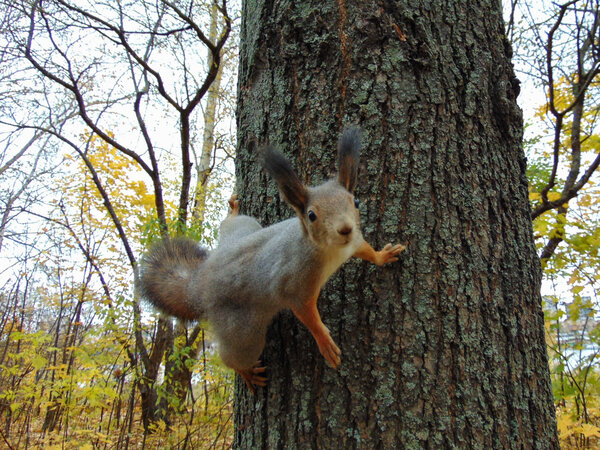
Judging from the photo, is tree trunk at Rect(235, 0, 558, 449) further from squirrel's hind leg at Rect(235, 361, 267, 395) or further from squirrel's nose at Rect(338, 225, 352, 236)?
squirrel's nose at Rect(338, 225, 352, 236)

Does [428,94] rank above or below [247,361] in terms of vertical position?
above

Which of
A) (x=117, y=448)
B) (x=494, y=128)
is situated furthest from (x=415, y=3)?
(x=117, y=448)

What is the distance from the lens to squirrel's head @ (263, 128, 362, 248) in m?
1.42

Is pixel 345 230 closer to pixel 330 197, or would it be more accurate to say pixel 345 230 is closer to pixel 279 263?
pixel 330 197

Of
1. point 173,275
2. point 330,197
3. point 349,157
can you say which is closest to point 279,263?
point 330,197

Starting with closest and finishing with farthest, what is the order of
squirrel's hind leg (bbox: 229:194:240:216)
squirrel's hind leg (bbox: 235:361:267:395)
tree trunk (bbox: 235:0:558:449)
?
tree trunk (bbox: 235:0:558:449)
squirrel's hind leg (bbox: 235:361:267:395)
squirrel's hind leg (bbox: 229:194:240:216)

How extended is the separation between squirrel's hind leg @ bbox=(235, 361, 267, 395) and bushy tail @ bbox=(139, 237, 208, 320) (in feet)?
1.99

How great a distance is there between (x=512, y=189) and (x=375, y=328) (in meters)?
0.86

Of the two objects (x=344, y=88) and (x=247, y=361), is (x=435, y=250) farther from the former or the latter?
(x=247, y=361)

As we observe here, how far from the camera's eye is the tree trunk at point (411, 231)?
4.40 ft

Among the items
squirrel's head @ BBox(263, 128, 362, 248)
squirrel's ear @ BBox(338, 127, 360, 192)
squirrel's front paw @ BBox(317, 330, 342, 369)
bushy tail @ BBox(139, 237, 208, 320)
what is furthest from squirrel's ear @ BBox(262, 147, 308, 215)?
bushy tail @ BBox(139, 237, 208, 320)

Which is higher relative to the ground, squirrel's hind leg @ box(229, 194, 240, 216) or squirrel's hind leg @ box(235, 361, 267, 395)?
squirrel's hind leg @ box(229, 194, 240, 216)

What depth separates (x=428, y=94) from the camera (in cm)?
162

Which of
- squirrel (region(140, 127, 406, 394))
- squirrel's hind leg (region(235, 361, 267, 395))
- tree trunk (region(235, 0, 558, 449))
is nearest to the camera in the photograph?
tree trunk (region(235, 0, 558, 449))
